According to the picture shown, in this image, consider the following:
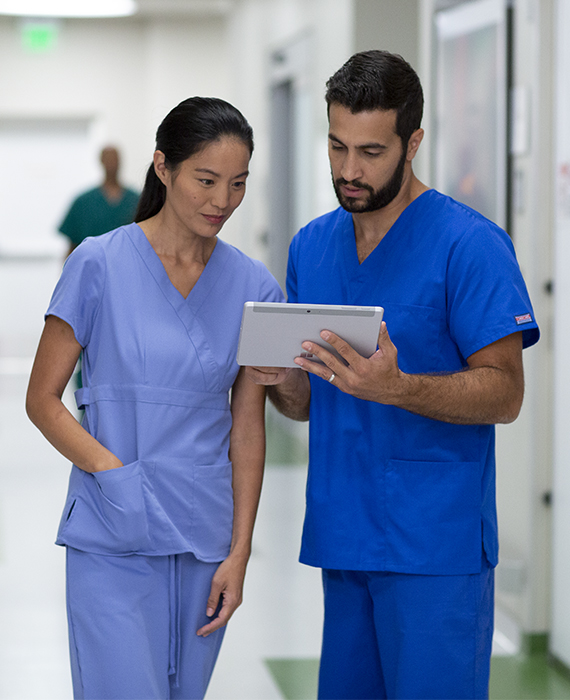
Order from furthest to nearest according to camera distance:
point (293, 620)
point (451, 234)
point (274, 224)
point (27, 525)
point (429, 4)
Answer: point (274, 224), point (27, 525), point (429, 4), point (293, 620), point (451, 234)

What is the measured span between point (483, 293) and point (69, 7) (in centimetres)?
705

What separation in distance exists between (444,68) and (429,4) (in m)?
0.21

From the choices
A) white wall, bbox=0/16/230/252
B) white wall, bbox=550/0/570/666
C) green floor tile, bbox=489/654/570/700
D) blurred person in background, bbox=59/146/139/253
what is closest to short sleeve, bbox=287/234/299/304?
white wall, bbox=550/0/570/666

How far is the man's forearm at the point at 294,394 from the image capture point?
1.52 meters

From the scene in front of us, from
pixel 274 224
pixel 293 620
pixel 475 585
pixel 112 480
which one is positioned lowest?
pixel 293 620

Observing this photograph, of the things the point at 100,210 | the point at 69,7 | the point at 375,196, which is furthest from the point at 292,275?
the point at 69,7

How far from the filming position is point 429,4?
312 cm

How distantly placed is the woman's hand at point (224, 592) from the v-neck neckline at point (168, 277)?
39 centimetres

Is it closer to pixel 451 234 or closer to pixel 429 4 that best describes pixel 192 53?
pixel 429 4

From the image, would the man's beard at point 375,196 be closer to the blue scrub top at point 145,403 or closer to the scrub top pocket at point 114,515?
the blue scrub top at point 145,403

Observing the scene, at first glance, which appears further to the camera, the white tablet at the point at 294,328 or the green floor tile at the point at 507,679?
the green floor tile at the point at 507,679

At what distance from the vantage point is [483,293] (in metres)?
1.43

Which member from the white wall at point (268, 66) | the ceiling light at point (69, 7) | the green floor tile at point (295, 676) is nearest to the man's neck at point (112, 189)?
the white wall at point (268, 66)

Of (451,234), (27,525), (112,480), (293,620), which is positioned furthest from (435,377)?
(27,525)
